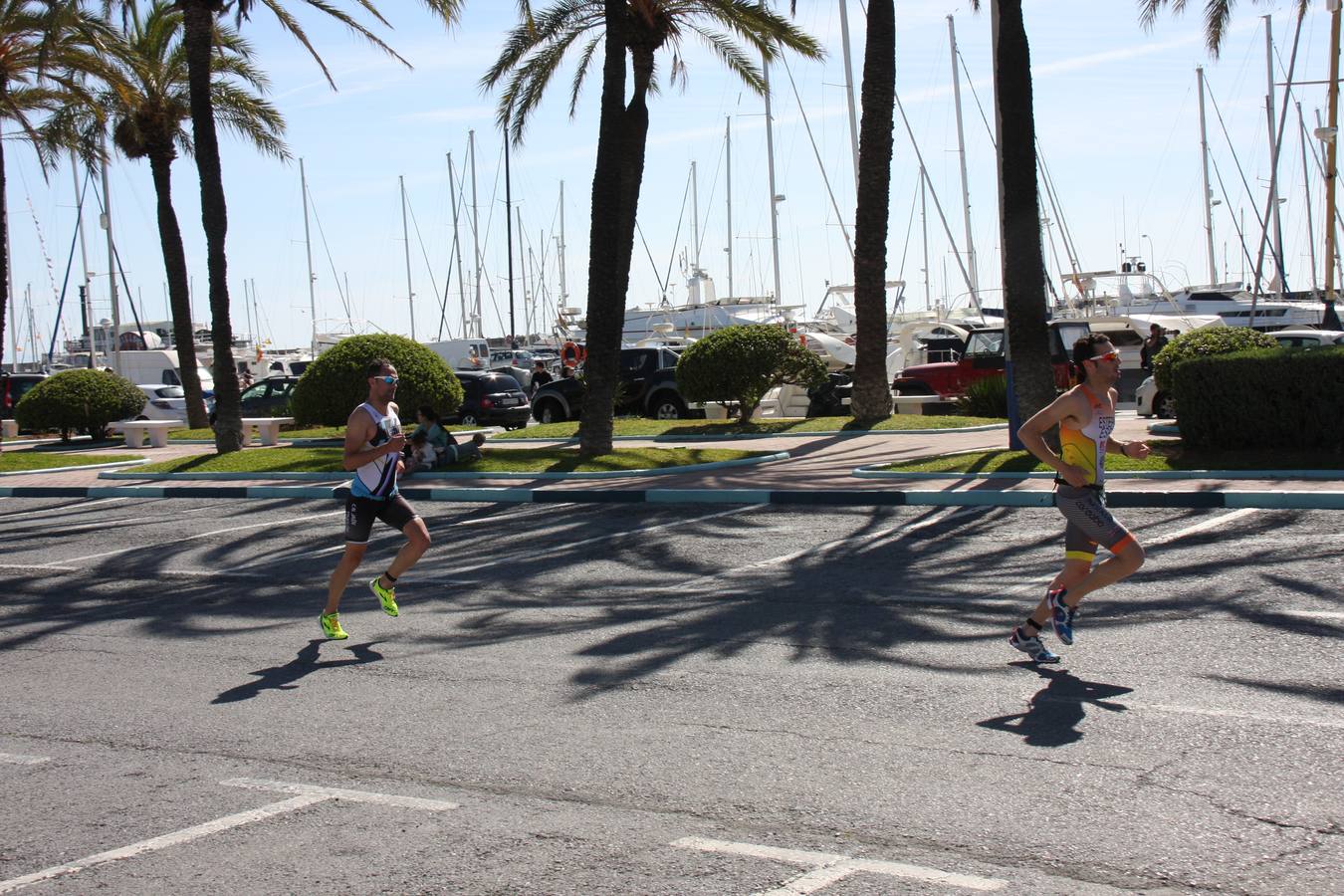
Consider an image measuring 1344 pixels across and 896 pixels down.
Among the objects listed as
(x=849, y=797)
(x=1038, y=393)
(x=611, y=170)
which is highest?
(x=611, y=170)

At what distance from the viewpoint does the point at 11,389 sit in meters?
40.6

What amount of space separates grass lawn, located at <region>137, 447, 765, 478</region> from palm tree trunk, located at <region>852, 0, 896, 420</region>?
3.96 m

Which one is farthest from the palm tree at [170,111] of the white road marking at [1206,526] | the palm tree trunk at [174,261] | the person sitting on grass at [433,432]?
the white road marking at [1206,526]

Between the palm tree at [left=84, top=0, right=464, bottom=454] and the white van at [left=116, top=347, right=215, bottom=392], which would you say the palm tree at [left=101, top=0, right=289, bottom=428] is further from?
the white van at [left=116, top=347, right=215, bottom=392]

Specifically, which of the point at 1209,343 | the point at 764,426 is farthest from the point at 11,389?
the point at 1209,343

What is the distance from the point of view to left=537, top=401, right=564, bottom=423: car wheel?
30094 mm

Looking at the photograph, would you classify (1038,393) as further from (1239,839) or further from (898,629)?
(1239,839)

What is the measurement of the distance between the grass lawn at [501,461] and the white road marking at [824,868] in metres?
13.3

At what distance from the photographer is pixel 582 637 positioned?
330 inches

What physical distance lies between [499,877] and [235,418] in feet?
67.8

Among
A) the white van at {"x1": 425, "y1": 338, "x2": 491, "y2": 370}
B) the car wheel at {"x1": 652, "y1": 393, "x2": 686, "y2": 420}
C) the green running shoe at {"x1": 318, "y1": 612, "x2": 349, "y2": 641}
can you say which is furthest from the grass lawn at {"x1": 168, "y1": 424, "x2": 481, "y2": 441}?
the white van at {"x1": 425, "y1": 338, "x2": 491, "y2": 370}

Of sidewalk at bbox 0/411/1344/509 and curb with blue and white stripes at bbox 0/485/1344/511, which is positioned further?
sidewalk at bbox 0/411/1344/509

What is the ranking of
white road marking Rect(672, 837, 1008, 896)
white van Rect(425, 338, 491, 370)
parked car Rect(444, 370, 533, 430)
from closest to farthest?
white road marking Rect(672, 837, 1008, 896), parked car Rect(444, 370, 533, 430), white van Rect(425, 338, 491, 370)

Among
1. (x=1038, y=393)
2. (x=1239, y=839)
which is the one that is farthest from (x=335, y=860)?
(x=1038, y=393)
